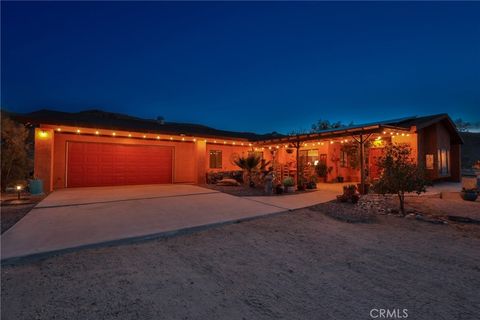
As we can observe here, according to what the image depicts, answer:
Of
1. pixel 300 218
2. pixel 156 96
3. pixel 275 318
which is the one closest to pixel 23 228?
pixel 275 318

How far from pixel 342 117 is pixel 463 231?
170 feet

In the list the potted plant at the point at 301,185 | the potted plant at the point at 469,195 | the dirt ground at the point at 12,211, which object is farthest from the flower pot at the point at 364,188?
the dirt ground at the point at 12,211

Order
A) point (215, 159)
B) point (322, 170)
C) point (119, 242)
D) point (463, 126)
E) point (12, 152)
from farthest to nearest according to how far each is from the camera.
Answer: point (463, 126)
point (215, 159)
point (322, 170)
point (12, 152)
point (119, 242)

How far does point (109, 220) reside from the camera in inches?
213

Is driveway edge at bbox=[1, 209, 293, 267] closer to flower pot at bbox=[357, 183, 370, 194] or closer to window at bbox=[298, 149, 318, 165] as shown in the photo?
flower pot at bbox=[357, 183, 370, 194]

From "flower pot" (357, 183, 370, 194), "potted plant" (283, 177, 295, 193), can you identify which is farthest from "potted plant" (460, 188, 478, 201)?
"potted plant" (283, 177, 295, 193)

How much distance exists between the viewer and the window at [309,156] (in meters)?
16.2

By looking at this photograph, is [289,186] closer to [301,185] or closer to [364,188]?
[301,185]

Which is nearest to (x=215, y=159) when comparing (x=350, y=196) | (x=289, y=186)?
(x=289, y=186)

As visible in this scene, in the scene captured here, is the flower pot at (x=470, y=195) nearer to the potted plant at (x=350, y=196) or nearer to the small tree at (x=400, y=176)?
the small tree at (x=400, y=176)

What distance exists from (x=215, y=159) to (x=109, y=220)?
10953 mm

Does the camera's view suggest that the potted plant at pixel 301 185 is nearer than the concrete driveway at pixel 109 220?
No

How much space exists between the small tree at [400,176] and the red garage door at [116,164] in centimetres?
1208

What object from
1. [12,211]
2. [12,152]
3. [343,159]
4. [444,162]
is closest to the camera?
[12,211]
